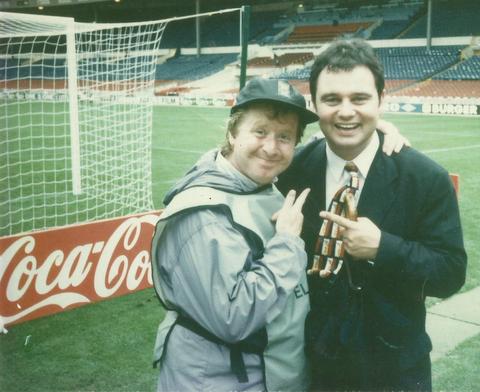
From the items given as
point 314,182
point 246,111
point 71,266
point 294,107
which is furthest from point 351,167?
point 71,266

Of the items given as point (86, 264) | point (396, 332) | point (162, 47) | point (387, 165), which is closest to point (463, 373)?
point (396, 332)

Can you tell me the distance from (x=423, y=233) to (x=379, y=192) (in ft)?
0.69

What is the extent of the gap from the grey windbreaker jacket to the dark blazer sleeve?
33cm

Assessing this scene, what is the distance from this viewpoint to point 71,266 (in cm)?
470

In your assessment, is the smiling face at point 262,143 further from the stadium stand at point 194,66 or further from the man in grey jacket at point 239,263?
the stadium stand at point 194,66

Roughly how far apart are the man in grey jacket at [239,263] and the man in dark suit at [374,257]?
4.4 inches

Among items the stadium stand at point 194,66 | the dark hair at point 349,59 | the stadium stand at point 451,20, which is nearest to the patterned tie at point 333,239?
the dark hair at point 349,59

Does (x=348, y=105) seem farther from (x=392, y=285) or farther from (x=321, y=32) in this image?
(x=321, y=32)

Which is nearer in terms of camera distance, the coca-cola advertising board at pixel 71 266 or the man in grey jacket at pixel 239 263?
the man in grey jacket at pixel 239 263

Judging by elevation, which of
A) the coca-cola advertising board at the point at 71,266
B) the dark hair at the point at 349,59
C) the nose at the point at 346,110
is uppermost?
the dark hair at the point at 349,59

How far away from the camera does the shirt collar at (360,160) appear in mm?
2229

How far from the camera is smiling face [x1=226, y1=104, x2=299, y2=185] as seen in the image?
2.06 meters

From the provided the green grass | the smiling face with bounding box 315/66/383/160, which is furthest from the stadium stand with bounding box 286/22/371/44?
the smiling face with bounding box 315/66/383/160

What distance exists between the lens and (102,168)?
482 inches
